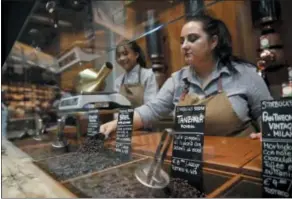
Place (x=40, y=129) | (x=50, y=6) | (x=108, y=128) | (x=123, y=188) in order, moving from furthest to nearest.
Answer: (x=40, y=129) < (x=50, y=6) < (x=108, y=128) < (x=123, y=188)

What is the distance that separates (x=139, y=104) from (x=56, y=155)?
0.37 metres

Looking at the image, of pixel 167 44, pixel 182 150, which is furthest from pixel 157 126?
pixel 182 150

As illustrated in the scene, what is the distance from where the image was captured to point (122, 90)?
3.44ft

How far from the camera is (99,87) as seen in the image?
1.17 metres

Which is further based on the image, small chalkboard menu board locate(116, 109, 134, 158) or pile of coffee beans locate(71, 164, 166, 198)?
small chalkboard menu board locate(116, 109, 134, 158)

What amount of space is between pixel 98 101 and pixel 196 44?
574mm

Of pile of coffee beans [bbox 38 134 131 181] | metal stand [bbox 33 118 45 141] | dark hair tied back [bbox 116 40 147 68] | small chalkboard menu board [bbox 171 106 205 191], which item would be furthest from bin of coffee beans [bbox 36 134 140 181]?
metal stand [bbox 33 118 45 141]

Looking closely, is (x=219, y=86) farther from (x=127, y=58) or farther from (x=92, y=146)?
(x=92, y=146)

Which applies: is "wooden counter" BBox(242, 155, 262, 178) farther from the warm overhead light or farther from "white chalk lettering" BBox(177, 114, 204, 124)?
the warm overhead light

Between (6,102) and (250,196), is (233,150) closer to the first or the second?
(250,196)

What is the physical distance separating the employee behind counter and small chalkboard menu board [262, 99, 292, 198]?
304 mm

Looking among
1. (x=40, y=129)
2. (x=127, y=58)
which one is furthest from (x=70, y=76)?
(x=127, y=58)

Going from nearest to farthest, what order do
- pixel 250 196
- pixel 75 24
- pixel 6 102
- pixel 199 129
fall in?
pixel 250 196 < pixel 199 129 < pixel 75 24 < pixel 6 102

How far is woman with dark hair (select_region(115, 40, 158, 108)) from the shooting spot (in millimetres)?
946
